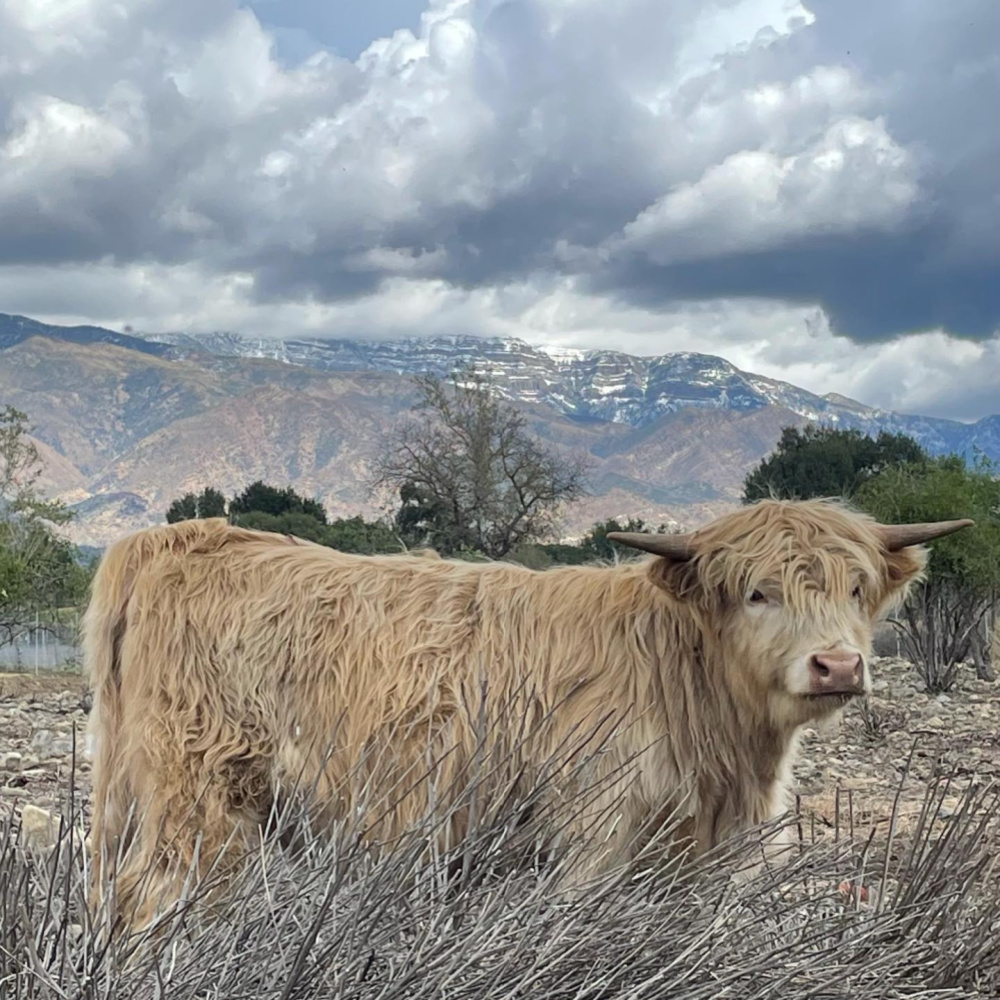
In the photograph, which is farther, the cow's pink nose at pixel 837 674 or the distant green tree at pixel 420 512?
the distant green tree at pixel 420 512

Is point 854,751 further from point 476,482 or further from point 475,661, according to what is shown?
point 476,482

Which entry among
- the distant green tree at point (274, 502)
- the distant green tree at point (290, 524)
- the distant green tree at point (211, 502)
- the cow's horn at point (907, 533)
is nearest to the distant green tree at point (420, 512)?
the distant green tree at point (290, 524)

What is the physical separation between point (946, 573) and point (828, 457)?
31719 millimetres

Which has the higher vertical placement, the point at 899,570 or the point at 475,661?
the point at 899,570

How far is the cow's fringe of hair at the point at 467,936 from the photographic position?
7.34 ft

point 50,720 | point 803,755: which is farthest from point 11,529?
point 803,755

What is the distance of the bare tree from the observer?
45.3 meters

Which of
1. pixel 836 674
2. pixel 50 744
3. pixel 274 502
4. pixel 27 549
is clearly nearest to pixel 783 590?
pixel 836 674

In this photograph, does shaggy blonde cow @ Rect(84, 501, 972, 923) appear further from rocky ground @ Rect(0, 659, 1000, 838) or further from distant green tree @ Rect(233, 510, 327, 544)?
distant green tree @ Rect(233, 510, 327, 544)

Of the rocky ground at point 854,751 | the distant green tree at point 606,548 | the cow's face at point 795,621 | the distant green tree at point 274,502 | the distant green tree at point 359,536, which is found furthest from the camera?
the distant green tree at point 274,502

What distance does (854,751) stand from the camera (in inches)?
496

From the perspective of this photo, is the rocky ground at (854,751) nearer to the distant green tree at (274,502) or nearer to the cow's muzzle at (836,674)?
the cow's muzzle at (836,674)

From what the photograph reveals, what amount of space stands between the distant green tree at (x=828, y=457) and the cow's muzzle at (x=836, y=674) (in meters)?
46.3

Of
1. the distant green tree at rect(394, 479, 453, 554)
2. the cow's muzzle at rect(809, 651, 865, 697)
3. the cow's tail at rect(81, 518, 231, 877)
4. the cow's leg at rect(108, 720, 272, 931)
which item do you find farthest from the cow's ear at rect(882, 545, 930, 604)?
the distant green tree at rect(394, 479, 453, 554)
